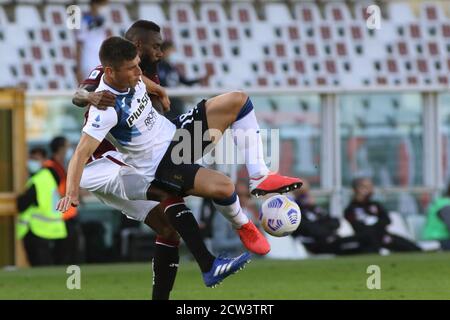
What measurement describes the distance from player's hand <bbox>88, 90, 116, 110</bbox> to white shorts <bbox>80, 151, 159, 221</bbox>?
0.64 m

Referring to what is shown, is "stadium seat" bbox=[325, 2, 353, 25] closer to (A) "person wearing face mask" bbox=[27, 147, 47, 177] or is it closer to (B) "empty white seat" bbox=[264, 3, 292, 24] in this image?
(B) "empty white seat" bbox=[264, 3, 292, 24]

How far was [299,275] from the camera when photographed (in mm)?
14031

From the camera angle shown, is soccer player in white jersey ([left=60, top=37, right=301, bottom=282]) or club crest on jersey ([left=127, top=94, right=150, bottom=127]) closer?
soccer player in white jersey ([left=60, top=37, right=301, bottom=282])

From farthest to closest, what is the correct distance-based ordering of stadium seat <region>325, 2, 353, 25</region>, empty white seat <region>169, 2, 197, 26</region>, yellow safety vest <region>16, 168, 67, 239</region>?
stadium seat <region>325, 2, 353, 25</region> < empty white seat <region>169, 2, 197, 26</region> < yellow safety vest <region>16, 168, 67, 239</region>

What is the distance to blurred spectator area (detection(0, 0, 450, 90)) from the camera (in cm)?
2050

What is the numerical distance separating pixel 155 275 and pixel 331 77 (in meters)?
11.6

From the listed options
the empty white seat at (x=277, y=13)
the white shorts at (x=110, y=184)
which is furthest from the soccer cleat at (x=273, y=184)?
the empty white seat at (x=277, y=13)

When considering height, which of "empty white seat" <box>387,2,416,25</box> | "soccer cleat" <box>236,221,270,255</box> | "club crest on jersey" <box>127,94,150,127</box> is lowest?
"soccer cleat" <box>236,221,270,255</box>

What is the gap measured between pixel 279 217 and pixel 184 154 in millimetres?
838

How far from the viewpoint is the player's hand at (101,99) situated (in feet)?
31.2

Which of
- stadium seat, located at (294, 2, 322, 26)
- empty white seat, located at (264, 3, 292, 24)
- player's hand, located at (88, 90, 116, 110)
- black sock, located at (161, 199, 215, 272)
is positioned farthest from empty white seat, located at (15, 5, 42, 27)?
player's hand, located at (88, 90, 116, 110)

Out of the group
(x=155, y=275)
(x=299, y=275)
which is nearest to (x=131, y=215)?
(x=155, y=275)

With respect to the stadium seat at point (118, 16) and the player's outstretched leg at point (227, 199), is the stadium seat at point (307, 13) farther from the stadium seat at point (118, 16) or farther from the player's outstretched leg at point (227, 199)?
the player's outstretched leg at point (227, 199)

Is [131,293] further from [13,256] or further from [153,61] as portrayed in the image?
[13,256]
